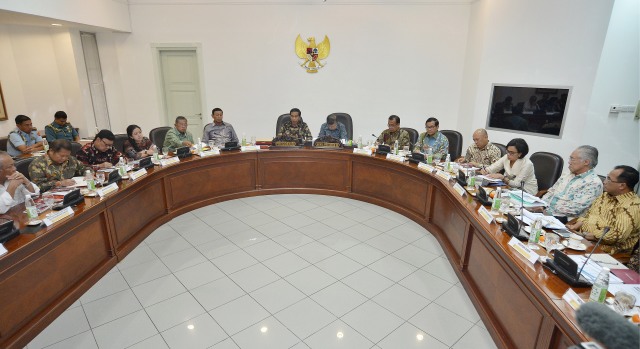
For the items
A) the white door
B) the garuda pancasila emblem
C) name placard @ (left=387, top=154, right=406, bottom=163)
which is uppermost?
the garuda pancasila emblem

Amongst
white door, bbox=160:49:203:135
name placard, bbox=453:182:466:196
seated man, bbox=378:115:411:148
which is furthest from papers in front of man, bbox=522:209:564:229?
white door, bbox=160:49:203:135

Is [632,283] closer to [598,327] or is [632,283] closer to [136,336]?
[598,327]

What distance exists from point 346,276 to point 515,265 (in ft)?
5.05

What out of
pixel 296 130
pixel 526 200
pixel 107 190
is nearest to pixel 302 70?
pixel 296 130

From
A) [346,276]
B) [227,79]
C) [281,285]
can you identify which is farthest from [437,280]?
[227,79]

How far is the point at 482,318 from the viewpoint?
2.69 metres

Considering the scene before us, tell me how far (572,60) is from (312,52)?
4.22 metres

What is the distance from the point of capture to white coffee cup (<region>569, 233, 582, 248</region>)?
2.34 meters

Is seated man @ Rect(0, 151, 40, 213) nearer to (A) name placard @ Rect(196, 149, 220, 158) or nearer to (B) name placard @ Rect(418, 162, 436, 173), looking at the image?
(A) name placard @ Rect(196, 149, 220, 158)

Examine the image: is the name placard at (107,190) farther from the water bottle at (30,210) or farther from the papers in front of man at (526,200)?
the papers in front of man at (526,200)

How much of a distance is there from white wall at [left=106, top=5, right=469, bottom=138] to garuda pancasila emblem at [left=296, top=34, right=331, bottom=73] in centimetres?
11

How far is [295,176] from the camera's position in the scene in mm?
5395

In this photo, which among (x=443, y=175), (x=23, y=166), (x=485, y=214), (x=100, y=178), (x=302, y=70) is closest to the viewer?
(x=485, y=214)

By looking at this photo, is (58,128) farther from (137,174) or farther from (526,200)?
(526,200)
